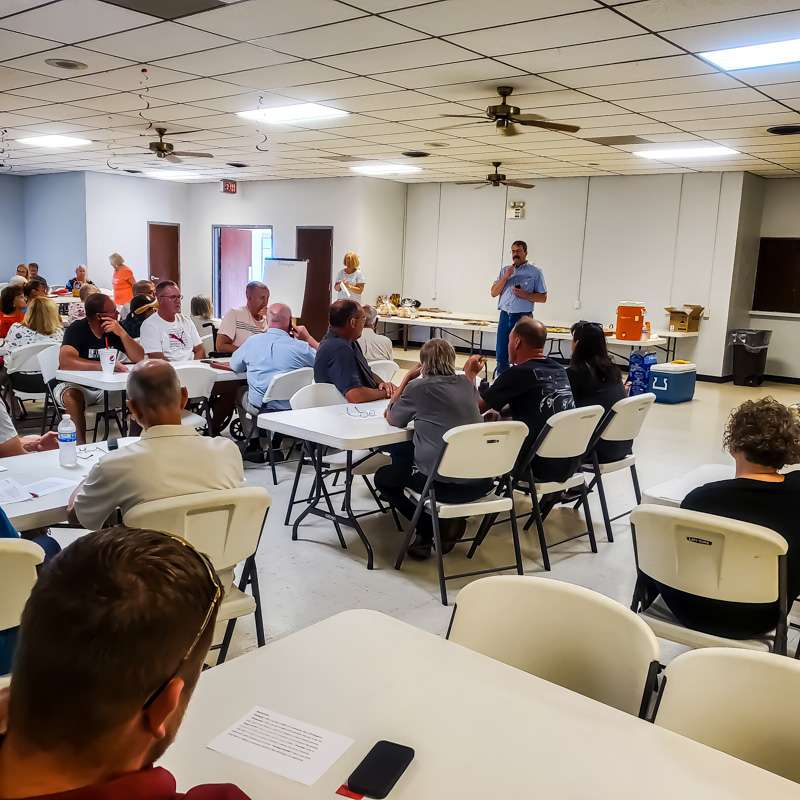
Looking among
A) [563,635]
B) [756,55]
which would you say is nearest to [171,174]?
[756,55]

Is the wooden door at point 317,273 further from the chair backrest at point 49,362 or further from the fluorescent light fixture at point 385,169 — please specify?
the chair backrest at point 49,362

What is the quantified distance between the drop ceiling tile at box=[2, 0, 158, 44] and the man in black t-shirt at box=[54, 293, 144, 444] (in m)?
1.72

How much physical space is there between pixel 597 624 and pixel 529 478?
2493 mm

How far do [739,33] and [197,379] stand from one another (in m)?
3.98

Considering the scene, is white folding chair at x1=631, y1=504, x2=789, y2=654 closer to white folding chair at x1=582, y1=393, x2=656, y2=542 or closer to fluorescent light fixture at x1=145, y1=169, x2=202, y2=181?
white folding chair at x1=582, y1=393, x2=656, y2=542

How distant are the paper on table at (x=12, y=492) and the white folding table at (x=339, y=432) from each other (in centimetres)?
149

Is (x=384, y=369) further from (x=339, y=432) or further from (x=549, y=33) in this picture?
(x=549, y=33)

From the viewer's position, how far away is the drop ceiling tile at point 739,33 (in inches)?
160

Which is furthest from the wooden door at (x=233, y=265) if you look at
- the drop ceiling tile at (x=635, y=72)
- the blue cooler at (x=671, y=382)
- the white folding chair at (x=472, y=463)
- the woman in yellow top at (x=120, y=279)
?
the white folding chair at (x=472, y=463)

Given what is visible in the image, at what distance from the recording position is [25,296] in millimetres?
7668

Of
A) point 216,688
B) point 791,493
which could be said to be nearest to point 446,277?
point 791,493

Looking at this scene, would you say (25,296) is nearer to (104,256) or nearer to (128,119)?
→ (128,119)

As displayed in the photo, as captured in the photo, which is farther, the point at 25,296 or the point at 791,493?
the point at 25,296

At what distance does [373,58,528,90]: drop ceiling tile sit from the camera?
17.0ft
